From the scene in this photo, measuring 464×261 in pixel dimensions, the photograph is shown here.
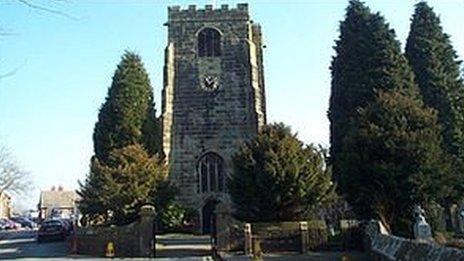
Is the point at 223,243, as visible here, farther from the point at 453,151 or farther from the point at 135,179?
the point at 453,151

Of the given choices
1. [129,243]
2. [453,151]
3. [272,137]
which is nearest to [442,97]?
[453,151]

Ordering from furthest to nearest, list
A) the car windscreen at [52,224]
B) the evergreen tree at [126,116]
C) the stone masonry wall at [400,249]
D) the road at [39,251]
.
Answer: the evergreen tree at [126,116]
the car windscreen at [52,224]
the road at [39,251]
the stone masonry wall at [400,249]

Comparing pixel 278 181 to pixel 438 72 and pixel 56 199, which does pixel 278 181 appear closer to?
pixel 438 72

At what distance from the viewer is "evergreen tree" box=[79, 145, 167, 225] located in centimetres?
3409

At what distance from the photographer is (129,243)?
29.9 meters

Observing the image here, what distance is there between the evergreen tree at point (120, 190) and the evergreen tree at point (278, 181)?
6385 mm

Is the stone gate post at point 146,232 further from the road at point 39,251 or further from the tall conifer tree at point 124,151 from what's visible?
the tall conifer tree at point 124,151

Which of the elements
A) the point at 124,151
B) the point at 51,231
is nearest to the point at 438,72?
the point at 124,151

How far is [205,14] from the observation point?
158ft

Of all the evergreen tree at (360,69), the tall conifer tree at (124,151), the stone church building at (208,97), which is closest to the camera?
the tall conifer tree at (124,151)

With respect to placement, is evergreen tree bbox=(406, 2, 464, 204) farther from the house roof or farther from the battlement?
the house roof

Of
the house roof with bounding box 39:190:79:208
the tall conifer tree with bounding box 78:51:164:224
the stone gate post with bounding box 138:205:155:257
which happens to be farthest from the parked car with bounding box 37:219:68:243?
the house roof with bounding box 39:190:79:208

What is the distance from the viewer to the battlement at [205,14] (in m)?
48.2

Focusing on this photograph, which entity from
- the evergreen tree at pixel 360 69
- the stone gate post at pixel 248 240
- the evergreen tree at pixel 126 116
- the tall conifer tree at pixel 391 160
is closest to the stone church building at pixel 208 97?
the evergreen tree at pixel 126 116
